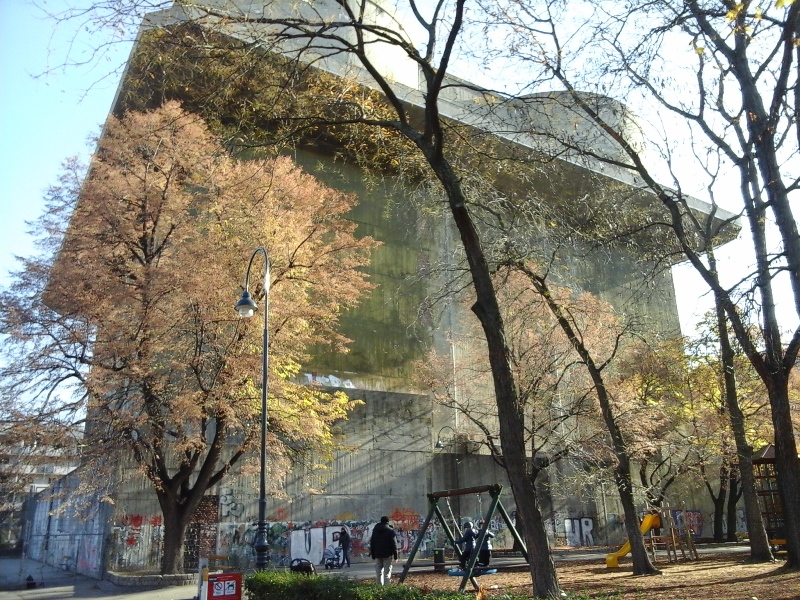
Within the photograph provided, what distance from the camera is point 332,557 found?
2752 centimetres

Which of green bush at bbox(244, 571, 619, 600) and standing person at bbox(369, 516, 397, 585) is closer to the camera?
green bush at bbox(244, 571, 619, 600)

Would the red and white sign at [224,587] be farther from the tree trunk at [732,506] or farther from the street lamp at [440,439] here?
the tree trunk at [732,506]

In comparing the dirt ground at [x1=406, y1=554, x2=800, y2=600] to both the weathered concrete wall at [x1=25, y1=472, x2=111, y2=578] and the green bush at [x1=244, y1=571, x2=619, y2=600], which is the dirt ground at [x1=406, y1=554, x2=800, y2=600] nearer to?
the green bush at [x1=244, y1=571, x2=619, y2=600]

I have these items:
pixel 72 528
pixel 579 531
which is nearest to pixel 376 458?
pixel 72 528

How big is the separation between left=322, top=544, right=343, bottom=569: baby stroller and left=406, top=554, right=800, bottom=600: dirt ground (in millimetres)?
7548

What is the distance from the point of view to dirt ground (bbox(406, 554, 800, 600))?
1146 cm

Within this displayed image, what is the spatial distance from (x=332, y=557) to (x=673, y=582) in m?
16.5

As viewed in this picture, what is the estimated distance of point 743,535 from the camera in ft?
133

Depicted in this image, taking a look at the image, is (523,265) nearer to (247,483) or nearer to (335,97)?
(335,97)

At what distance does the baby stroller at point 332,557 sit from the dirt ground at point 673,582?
7.55 m

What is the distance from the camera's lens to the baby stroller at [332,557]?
1075 inches

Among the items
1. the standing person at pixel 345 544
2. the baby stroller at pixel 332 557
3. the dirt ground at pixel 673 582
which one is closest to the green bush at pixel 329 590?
the dirt ground at pixel 673 582

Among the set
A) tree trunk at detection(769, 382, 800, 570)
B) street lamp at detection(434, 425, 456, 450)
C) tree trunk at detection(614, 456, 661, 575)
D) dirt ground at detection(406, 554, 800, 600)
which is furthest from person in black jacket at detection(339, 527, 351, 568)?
tree trunk at detection(769, 382, 800, 570)

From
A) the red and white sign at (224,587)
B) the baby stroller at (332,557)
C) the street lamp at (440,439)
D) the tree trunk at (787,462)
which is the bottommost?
the baby stroller at (332,557)
